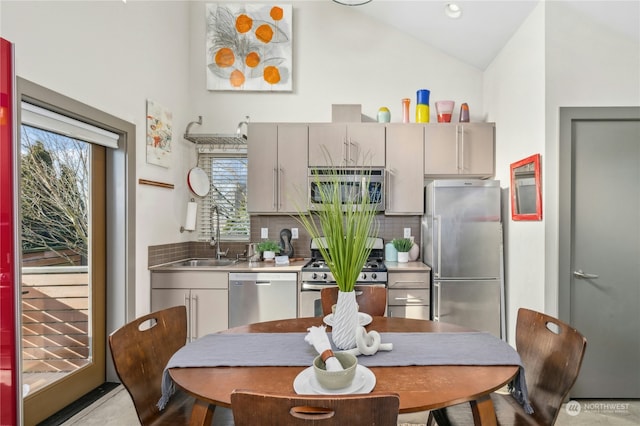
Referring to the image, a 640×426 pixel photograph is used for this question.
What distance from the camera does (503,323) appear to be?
9.84ft

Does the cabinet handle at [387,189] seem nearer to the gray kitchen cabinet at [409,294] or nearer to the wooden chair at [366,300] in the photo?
the gray kitchen cabinet at [409,294]

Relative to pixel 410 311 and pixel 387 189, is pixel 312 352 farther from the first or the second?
pixel 387 189

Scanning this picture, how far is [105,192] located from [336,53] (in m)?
2.67

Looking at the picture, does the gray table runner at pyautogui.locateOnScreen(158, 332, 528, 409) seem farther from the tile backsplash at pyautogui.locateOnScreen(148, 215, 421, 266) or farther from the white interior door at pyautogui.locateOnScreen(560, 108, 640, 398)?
the tile backsplash at pyautogui.locateOnScreen(148, 215, 421, 266)

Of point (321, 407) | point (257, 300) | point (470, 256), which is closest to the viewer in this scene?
point (321, 407)

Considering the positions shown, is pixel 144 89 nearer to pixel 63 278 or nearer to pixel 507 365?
pixel 63 278

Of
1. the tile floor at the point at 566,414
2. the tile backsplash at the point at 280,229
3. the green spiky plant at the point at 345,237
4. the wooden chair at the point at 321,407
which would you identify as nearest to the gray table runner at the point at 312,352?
the green spiky plant at the point at 345,237

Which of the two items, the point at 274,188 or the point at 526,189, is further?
the point at 274,188

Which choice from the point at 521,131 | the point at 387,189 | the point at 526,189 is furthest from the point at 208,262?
the point at 521,131

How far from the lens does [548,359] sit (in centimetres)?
141

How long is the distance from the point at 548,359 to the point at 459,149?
235cm

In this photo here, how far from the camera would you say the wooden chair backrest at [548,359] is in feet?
4.16

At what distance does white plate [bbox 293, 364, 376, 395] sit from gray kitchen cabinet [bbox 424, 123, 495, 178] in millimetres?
2626

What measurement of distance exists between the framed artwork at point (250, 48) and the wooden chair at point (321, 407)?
11.3ft
